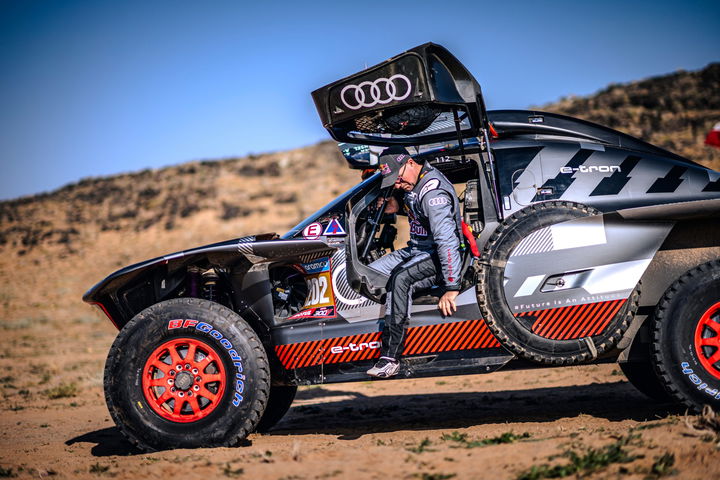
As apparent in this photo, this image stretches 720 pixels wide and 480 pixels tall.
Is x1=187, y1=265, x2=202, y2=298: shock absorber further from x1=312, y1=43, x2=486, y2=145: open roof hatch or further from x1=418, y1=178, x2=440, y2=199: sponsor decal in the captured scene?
x1=418, y1=178, x2=440, y2=199: sponsor decal

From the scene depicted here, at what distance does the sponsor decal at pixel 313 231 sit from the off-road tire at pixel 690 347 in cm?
273

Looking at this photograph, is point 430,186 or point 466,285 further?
point 430,186

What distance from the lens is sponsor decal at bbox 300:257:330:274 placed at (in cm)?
494

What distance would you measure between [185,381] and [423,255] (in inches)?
83.5

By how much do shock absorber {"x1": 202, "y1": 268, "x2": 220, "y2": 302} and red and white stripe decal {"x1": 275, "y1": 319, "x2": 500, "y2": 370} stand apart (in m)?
0.93

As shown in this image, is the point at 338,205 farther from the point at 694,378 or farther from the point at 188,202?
the point at 188,202

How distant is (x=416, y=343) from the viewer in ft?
15.3

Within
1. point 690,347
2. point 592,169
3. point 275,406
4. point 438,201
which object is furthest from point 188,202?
point 690,347

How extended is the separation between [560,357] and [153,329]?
10.3 feet

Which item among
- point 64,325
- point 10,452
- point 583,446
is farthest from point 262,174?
point 583,446

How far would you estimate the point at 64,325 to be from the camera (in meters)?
17.3

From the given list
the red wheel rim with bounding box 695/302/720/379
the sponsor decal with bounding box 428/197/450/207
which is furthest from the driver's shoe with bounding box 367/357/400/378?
the red wheel rim with bounding box 695/302/720/379

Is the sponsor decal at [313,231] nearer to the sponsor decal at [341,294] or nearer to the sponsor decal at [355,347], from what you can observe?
the sponsor decal at [341,294]

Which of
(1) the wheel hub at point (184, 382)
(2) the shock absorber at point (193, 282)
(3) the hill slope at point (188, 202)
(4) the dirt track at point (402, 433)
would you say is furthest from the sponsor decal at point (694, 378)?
(3) the hill slope at point (188, 202)
